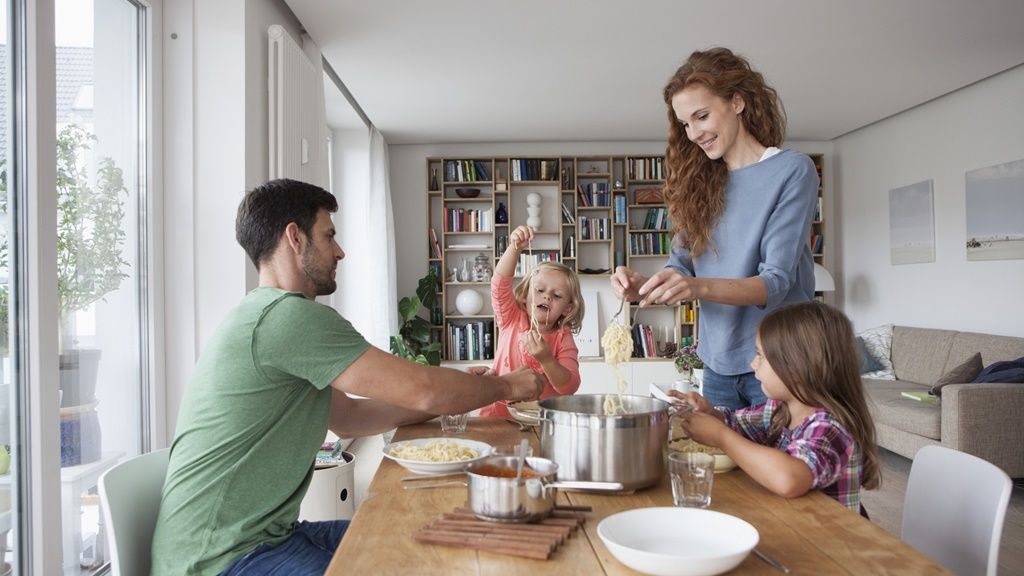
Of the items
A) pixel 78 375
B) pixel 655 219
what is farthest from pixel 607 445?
pixel 655 219

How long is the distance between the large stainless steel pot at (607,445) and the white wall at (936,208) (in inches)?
195

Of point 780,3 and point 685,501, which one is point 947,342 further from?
point 685,501

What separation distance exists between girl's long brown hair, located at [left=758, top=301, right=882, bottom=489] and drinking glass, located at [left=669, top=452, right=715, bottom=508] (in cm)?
40

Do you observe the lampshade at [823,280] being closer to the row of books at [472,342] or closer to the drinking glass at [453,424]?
the row of books at [472,342]

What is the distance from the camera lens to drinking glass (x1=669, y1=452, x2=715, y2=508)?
1278mm

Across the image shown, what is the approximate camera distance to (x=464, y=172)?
24.3ft

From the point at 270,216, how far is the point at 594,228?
19.4ft

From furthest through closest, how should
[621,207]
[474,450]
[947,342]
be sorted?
[621,207] → [947,342] → [474,450]

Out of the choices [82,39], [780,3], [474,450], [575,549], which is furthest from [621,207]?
[575,549]

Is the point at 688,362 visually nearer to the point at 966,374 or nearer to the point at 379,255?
the point at 966,374

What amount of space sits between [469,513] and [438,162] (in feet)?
21.4

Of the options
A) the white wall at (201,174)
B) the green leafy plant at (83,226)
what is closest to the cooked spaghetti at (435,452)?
the green leafy plant at (83,226)

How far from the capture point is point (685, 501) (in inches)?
51.7

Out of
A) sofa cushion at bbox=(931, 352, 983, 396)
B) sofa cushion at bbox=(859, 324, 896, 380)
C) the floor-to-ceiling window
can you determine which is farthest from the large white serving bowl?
sofa cushion at bbox=(859, 324, 896, 380)
